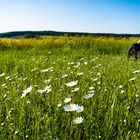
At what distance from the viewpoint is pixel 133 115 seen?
2.82 metres

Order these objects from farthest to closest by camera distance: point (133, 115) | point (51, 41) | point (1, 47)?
point (51, 41) → point (1, 47) → point (133, 115)

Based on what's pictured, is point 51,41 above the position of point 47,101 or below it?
below

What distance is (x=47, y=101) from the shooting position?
299 cm

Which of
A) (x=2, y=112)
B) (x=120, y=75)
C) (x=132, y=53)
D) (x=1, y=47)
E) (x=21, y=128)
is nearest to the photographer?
(x=21, y=128)

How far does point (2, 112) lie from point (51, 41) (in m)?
15.0

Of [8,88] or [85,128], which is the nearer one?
[85,128]

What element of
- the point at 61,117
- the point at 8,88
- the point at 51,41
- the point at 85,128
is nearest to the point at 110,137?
the point at 85,128

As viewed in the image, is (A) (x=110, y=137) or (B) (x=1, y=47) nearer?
(A) (x=110, y=137)

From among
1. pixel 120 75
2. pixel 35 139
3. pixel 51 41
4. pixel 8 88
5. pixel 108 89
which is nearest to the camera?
pixel 35 139

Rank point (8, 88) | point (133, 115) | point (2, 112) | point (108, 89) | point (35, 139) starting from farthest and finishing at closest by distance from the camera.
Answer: point (8, 88), point (108, 89), point (2, 112), point (133, 115), point (35, 139)

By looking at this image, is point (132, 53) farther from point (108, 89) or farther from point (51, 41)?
point (51, 41)

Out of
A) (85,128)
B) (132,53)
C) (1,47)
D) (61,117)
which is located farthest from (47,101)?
(1,47)

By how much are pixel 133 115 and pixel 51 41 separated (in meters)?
15.4

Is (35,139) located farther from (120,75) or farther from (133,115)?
(120,75)
